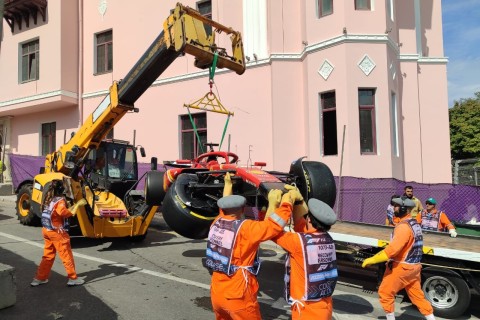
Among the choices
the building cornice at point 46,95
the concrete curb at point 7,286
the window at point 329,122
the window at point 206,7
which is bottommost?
the concrete curb at point 7,286

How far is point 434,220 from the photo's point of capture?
8359 mm

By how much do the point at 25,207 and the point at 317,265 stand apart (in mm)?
10497

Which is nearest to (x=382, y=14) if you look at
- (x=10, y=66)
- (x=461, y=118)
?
(x=10, y=66)

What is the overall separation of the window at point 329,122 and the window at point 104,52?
10.3 meters

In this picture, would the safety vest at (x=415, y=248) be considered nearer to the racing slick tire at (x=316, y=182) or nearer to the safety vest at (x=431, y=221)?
the racing slick tire at (x=316, y=182)

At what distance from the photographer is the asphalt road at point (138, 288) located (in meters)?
5.15

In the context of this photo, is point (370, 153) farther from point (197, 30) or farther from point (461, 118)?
point (461, 118)

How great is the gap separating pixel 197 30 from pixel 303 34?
7935 mm

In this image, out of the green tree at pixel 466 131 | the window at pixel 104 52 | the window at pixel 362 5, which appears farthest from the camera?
the green tree at pixel 466 131

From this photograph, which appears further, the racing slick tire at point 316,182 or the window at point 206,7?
the window at point 206,7

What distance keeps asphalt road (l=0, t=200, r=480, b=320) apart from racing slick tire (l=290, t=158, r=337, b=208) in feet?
5.39

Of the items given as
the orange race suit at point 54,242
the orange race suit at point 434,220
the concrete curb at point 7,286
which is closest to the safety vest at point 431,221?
the orange race suit at point 434,220

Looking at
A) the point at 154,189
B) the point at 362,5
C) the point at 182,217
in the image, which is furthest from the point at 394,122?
the point at 182,217

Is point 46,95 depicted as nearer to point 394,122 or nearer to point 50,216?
point 50,216
